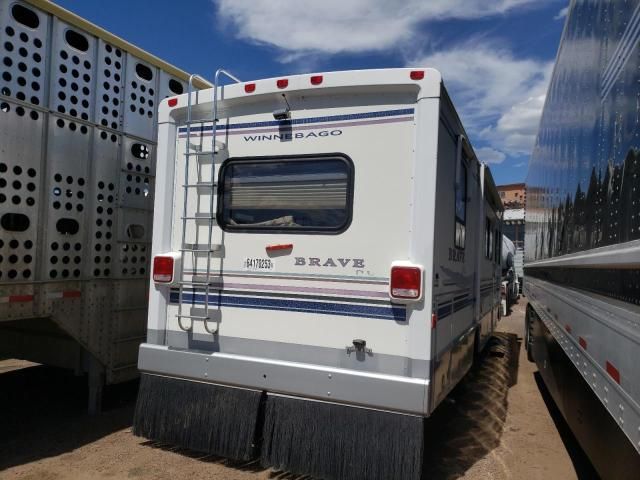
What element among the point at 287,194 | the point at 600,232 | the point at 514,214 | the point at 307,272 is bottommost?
the point at 307,272

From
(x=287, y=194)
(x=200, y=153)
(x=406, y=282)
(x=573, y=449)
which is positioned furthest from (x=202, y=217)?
(x=573, y=449)

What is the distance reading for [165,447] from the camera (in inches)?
162

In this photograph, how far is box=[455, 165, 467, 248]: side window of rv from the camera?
4332 millimetres

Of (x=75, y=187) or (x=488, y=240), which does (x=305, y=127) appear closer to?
(x=75, y=187)

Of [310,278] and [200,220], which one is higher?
[200,220]

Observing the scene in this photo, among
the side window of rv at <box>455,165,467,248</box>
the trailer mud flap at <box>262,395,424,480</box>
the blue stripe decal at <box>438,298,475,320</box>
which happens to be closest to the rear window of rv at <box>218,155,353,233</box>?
the blue stripe decal at <box>438,298,475,320</box>

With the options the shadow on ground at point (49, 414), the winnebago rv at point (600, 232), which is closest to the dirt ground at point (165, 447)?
the shadow on ground at point (49, 414)

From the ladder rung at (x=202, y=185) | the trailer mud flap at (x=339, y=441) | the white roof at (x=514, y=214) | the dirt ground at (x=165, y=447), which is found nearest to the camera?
the trailer mud flap at (x=339, y=441)

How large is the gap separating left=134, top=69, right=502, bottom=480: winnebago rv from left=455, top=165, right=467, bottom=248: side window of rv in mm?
85

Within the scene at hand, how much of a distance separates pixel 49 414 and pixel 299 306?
9.85 ft

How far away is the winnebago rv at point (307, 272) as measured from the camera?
3318 mm

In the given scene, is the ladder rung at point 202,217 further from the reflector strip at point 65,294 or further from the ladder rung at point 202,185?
the reflector strip at point 65,294

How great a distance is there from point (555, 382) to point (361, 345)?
7.64 feet

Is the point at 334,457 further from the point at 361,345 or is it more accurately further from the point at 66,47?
the point at 66,47
